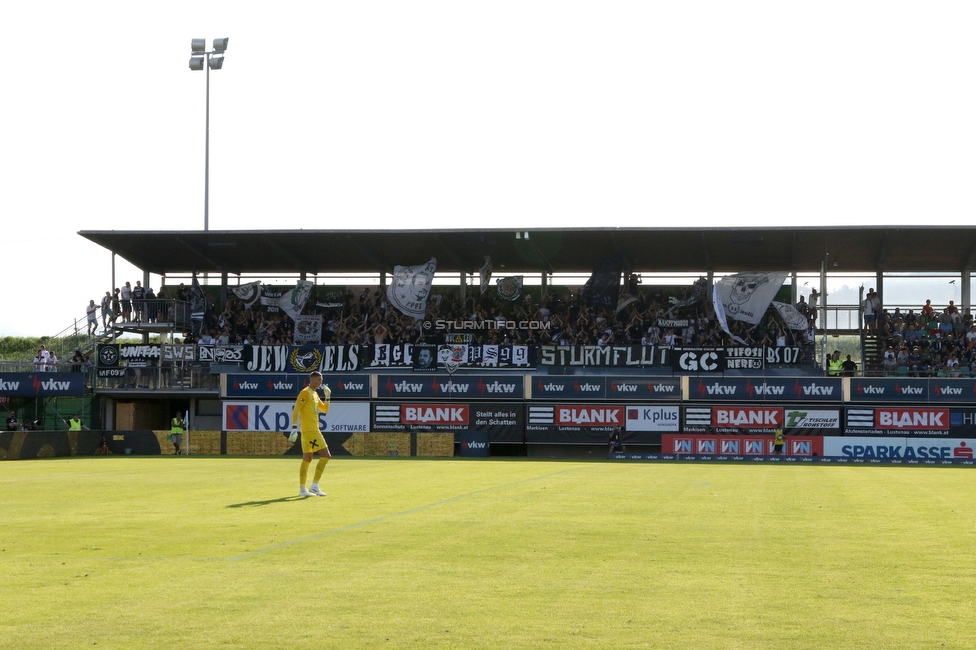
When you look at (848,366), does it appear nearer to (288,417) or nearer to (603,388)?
(603,388)

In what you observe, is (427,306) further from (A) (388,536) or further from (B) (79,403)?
(A) (388,536)

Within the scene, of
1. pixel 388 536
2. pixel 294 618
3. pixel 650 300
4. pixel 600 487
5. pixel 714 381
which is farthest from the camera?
pixel 650 300

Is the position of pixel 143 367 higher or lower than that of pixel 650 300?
lower

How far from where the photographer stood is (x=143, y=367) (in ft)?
171

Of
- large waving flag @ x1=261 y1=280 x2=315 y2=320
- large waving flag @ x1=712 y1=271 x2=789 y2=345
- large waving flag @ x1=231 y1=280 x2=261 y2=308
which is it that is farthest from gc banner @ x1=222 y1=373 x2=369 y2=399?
large waving flag @ x1=712 y1=271 x2=789 y2=345

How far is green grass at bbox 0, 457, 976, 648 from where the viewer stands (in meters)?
7.33

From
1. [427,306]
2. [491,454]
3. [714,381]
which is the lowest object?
[491,454]

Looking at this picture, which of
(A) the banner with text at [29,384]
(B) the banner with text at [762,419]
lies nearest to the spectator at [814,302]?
(B) the banner with text at [762,419]

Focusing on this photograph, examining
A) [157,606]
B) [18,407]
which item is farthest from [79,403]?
[157,606]

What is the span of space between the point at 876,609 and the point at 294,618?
4358mm

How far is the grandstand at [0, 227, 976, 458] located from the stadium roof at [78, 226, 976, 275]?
168 mm

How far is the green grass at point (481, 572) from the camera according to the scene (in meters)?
7.33

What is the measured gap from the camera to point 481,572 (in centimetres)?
984

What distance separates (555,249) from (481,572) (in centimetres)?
4548
